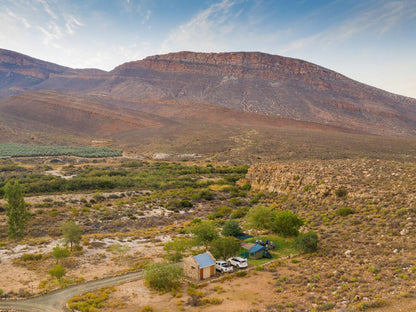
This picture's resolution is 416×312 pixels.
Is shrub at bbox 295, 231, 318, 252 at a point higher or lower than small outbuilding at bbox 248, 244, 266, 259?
higher

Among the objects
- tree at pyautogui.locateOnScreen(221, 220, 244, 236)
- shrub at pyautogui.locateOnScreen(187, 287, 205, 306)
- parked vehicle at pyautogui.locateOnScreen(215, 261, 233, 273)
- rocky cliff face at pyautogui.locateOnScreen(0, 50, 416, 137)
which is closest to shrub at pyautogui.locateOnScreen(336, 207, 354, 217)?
tree at pyautogui.locateOnScreen(221, 220, 244, 236)

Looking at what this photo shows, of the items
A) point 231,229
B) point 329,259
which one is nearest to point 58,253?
point 231,229

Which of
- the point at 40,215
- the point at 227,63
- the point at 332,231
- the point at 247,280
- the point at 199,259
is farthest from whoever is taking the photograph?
the point at 227,63

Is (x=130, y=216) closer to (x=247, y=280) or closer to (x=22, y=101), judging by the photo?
(x=247, y=280)

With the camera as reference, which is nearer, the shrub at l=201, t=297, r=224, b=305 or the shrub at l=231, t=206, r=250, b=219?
the shrub at l=201, t=297, r=224, b=305

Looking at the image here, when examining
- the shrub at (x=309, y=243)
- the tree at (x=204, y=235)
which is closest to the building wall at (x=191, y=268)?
the tree at (x=204, y=235)

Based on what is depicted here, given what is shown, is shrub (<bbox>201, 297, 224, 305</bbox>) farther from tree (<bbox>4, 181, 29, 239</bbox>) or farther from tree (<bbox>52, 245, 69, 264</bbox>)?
tree (<bbox>4, 181, 29, 239</bbox>)

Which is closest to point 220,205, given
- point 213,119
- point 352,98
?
point 213,119

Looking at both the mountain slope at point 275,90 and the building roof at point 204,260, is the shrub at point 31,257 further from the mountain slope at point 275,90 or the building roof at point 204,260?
the mountain slope at point 275,90
